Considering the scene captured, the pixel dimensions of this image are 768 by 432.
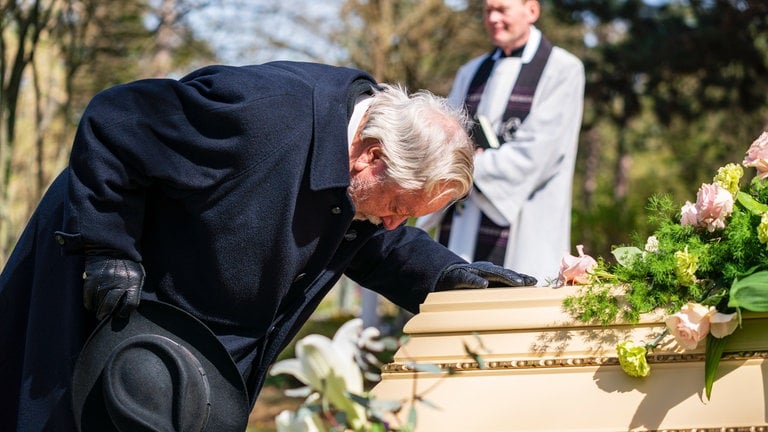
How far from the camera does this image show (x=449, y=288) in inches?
112

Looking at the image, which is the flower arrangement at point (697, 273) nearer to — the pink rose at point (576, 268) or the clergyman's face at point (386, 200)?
the pink rose at point (576, 268)

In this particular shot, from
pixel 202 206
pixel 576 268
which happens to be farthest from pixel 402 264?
pixel 202 206

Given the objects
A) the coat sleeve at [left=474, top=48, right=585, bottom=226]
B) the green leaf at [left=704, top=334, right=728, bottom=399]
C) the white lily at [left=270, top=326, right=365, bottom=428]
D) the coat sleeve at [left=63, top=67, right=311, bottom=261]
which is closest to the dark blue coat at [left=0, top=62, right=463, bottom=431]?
the coat sleeve at [left=63, top=67, right=311, bottom=261]

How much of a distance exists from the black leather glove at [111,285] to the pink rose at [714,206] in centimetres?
131

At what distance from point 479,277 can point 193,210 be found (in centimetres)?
80

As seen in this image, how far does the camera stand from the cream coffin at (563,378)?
2.11 m

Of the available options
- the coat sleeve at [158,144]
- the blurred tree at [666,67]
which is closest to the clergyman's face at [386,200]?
the coat sleeve at [158,144]

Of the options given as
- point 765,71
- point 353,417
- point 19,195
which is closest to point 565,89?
point 353,417

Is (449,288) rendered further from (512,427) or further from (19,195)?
(19,195)

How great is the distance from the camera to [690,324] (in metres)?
2.10

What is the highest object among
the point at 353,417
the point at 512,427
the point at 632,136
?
the point at 353,417

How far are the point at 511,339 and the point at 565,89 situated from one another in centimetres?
291

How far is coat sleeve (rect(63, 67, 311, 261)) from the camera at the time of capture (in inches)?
91.8

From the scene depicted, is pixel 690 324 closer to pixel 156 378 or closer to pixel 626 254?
pixel 626 254
